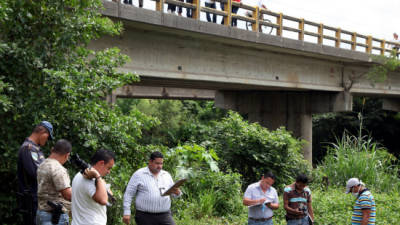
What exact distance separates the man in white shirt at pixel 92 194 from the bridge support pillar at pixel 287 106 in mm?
18861

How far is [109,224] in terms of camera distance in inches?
293

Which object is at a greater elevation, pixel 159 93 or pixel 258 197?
pixel 159 93

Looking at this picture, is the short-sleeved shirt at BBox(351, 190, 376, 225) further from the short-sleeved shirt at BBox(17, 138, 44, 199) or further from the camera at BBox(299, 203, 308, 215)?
the short-sleeved shirt at BBox(17, 138, 44, 199)

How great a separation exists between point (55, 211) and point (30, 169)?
585 mm

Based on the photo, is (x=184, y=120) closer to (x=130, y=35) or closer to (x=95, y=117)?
(x=130, y=35)

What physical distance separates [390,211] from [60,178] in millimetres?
7843

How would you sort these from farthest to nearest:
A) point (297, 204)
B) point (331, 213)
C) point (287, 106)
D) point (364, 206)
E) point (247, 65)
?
point (287, 106) → point (247, 65) → point (331, 213) → point (297, 204) → point (364, 206)

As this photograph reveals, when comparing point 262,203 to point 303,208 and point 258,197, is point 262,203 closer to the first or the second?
point 258,197

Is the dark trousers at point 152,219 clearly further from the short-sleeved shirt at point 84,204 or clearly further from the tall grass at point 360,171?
the tall grass at point 360,171

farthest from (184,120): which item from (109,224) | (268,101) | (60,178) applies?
(60,178)

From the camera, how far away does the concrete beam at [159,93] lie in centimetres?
2336

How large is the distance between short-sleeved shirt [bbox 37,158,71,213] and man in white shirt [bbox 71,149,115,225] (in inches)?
9.0

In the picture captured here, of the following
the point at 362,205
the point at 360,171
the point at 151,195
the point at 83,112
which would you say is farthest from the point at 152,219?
the point at 360,171

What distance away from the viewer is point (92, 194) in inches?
167
